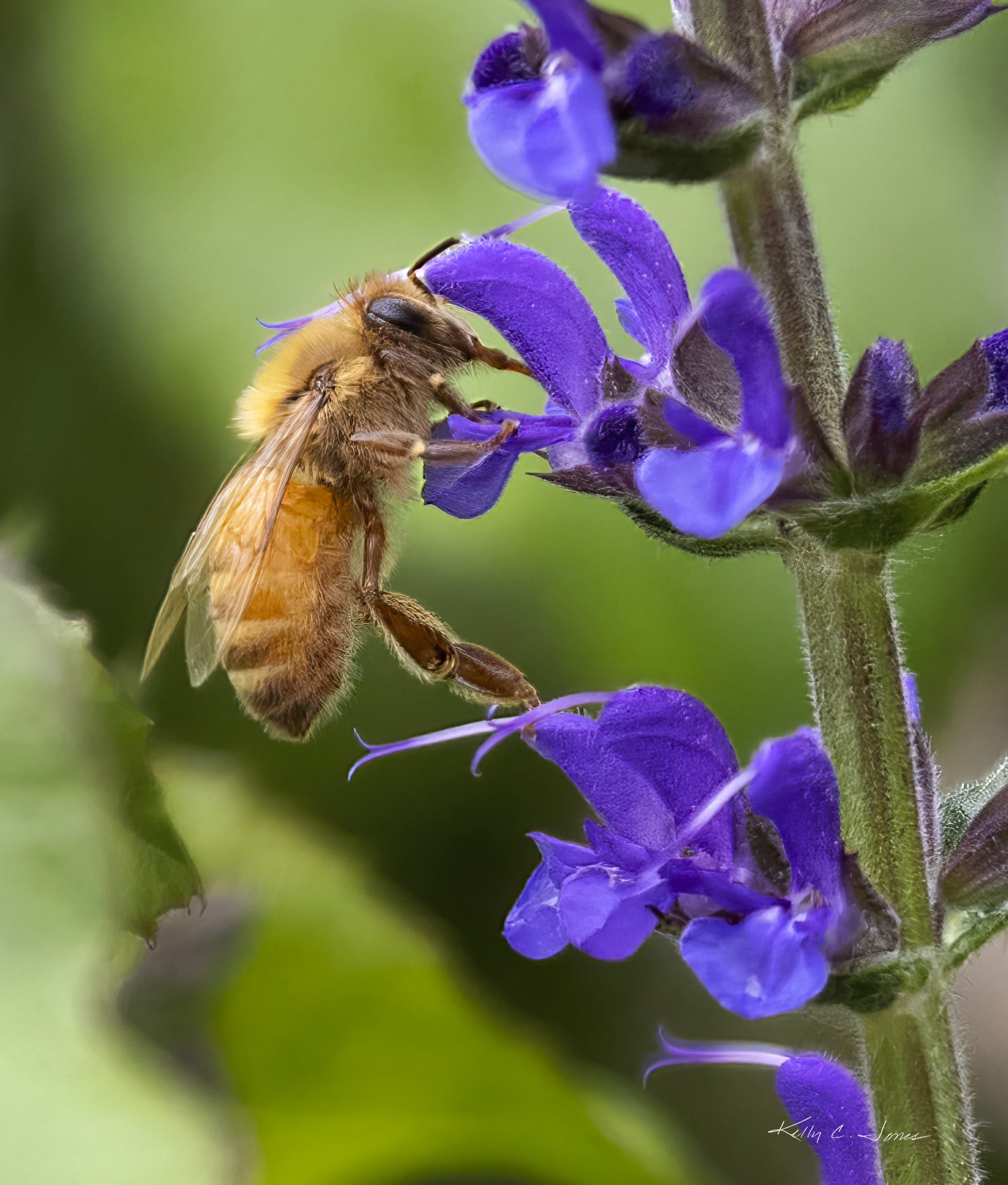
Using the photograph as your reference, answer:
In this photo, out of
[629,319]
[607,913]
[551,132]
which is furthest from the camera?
[629,319]

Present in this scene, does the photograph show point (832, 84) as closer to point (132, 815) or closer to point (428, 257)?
point (428, 257)

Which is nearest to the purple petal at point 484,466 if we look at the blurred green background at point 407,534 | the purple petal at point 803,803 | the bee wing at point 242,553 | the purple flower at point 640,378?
the purple flower at point 640,378

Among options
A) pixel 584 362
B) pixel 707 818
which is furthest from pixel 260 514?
pixel 707 818

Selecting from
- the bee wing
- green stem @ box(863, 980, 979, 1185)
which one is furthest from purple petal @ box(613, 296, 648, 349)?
green stem @ box(863, 980, 979, 1185)

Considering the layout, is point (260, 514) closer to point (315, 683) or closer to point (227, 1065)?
point (315, 683)

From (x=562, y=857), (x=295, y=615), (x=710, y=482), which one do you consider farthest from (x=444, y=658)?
(x=710, y=482)

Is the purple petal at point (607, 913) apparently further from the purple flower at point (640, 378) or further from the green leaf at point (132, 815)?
the green leaf at point (132, 815)
